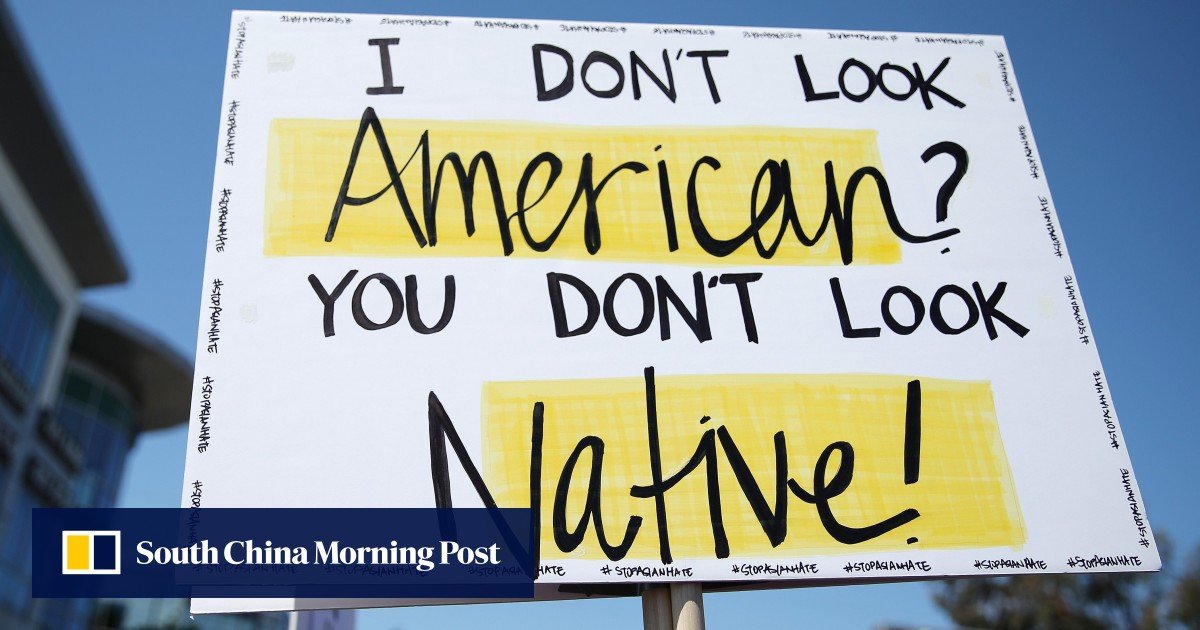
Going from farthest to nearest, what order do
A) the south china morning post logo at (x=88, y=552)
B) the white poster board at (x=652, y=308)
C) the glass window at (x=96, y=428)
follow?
the glass window at (x=96, y=428) → the south china morning post logo at (x=88, y=552) → the white poster board at (x=652, y=308)

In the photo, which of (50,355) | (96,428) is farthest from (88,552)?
(96,428)

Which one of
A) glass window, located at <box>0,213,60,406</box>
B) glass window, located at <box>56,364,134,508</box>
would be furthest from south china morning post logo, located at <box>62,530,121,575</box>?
glass window, located at <box>56,364,134,508</box>

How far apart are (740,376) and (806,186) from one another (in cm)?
60

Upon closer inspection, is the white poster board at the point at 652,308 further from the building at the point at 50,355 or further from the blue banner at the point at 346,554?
the building at the point at 50,355

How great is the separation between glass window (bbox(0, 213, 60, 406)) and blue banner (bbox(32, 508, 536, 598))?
2157 cm

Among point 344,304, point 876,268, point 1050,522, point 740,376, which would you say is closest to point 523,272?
Answer: point 344,304

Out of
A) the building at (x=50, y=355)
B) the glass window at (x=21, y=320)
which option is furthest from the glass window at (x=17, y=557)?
the glass window at (x=21, y=320)

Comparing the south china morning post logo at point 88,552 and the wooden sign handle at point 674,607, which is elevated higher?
the south china morning post logo at point 88,552

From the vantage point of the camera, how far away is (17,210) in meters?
21.5

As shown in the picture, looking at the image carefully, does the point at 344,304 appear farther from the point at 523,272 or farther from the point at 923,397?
the point at 923,397

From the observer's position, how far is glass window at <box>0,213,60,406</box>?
2042 cm

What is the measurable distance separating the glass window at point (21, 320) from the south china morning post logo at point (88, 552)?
20.9 metres

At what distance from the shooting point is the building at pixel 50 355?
20.8 meters

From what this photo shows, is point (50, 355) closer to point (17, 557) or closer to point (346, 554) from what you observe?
point (17, 557)
